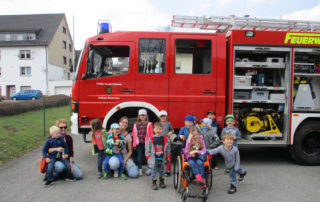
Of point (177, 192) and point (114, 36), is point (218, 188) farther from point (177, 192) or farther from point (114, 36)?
point (114, 36)

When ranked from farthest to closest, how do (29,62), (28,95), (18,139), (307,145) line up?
(29,62), (28,95), (18,139), (307,145)

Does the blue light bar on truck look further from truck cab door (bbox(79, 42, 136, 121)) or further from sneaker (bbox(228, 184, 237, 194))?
sneaker (bbox(228, 184, 237, 194))

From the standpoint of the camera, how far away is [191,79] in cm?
536

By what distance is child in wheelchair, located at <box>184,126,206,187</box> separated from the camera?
3.83 m

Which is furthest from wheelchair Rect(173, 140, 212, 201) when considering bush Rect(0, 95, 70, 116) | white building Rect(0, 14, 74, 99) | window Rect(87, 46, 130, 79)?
white building Rect(0, 14, 74, 99)

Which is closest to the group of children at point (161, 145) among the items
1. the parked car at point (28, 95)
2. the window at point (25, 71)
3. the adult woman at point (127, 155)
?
the adult woman at point (127, 155)

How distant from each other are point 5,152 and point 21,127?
162 inches

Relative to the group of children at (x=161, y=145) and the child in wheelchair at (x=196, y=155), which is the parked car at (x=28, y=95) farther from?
the child in wheelchair at (x=196, y=155)

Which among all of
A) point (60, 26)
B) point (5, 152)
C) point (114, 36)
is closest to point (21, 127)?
point (5, 152)

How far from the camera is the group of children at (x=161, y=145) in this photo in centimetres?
409

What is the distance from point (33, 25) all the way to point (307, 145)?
4166 centimetres

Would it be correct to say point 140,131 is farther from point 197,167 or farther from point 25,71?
point 25,71

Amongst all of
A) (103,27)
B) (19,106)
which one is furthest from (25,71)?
(103,27)

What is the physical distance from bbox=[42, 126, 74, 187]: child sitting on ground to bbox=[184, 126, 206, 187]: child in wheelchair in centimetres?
229
